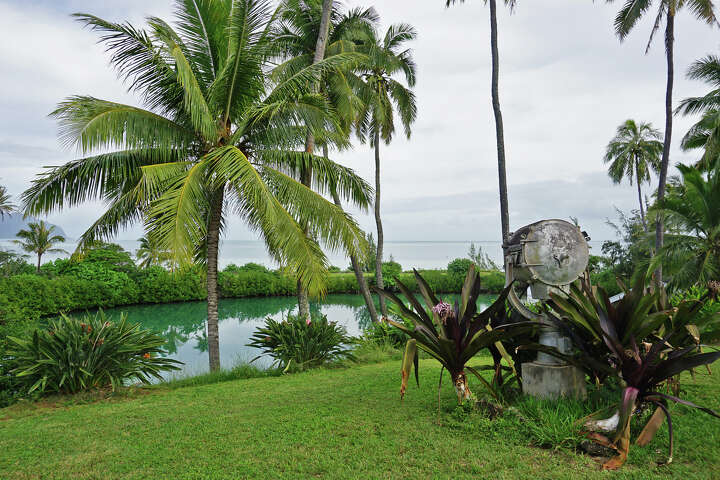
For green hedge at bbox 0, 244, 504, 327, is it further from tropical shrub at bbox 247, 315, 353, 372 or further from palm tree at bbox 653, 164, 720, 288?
palm tree at bbox 653, 164, 720, 288

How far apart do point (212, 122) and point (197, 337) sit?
1110 cm

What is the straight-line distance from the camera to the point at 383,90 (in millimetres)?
15391

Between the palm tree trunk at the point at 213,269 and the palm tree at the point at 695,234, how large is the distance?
10.3 meters

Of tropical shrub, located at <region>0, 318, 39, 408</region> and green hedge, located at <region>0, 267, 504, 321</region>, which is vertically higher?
green hedge, located at <region>0, 267, 504, 321</region>

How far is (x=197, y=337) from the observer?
15.7 m

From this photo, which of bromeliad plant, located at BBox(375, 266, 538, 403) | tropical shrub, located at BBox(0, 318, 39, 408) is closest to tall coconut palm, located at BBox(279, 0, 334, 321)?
bromeliad plant, located at BBox(375, 266, 538, 403)

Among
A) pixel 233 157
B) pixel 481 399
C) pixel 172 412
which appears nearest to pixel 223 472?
pixel 172 412

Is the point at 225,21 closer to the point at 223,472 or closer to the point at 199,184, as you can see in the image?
the point at 199,184

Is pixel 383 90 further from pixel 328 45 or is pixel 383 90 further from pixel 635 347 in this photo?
pixel 635 347

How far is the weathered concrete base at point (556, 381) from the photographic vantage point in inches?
137

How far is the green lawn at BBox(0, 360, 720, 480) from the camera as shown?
106 inches

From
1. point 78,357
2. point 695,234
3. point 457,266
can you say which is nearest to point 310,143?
point 78,357

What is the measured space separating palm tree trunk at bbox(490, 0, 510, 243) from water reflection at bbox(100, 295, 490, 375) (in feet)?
16.0

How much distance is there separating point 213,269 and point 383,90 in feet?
34.6
